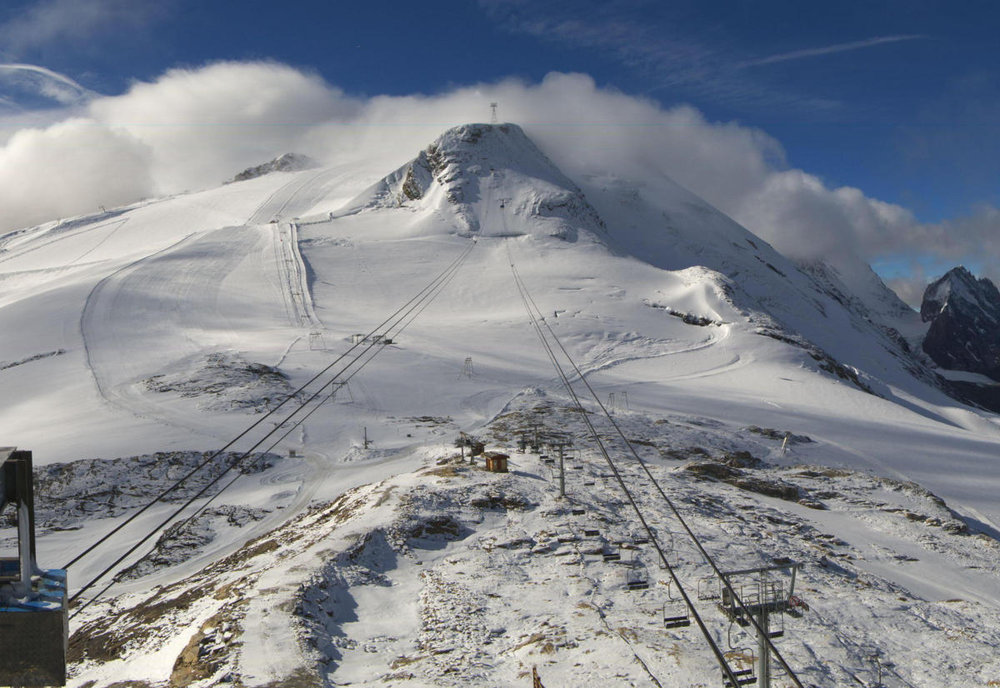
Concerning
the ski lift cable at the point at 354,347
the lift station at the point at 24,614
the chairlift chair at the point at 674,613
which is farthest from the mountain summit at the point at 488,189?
the lift station at the point at 24,614

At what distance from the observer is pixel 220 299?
199ft

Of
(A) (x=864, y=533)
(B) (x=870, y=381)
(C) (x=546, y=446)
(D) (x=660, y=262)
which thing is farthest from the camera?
(D) (x=660, y=262)

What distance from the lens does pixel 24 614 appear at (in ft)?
14.4

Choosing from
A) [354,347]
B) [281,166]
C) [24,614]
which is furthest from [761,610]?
[281,166]

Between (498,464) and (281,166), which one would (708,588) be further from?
(281,166)

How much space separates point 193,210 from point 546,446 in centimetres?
9745

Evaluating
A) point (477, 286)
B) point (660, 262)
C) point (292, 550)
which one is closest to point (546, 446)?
point (292, 550)

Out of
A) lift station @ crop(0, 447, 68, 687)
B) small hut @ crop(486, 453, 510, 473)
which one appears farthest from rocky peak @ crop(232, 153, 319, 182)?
lift station @ crop(0, 447, 68, 687)

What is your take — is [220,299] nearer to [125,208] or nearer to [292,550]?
[292,550]

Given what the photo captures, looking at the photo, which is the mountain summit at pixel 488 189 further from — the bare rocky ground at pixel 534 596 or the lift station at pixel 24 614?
the lift station at pixel 24 614

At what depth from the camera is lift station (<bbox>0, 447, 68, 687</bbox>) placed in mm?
4402

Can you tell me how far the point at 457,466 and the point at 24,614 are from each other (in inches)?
904

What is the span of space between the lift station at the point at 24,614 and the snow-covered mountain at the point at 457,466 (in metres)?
8.49

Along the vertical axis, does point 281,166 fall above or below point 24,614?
above
